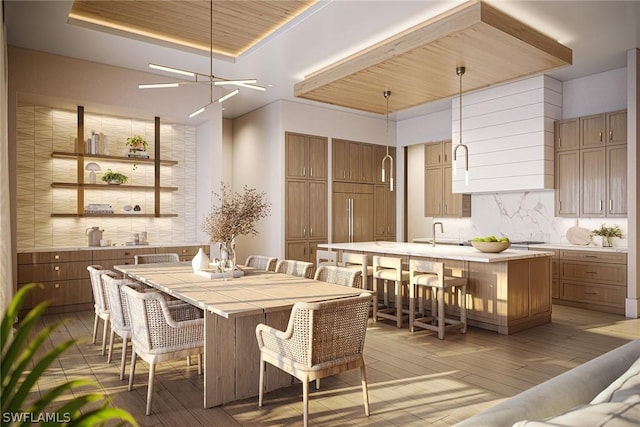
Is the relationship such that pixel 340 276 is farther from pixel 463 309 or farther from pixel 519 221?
pixel 519 221

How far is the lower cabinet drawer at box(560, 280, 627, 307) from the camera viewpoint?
18.0ft

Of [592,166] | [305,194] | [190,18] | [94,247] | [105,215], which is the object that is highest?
[190,18]

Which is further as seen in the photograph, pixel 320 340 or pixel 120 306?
pixel 120 306

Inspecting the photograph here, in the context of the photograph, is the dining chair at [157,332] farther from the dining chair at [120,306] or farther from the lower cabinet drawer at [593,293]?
the lower cabinet drawer at [593,293]

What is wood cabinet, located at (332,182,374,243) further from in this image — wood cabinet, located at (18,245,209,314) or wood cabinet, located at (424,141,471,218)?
wood cabinet, located at (18,245,209,314)

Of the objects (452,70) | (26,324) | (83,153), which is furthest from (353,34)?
(26,324)

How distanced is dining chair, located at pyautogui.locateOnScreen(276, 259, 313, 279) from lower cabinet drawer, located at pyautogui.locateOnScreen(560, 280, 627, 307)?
12.7ft

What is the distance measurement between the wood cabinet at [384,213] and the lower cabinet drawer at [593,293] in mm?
3454

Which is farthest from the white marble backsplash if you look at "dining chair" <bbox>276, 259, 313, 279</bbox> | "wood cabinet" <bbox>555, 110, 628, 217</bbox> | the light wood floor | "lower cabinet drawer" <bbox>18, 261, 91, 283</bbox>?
"lower cabinet drawer" <bbox>18, 261, 91, 283</bbox>

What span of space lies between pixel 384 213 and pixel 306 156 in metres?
2.15

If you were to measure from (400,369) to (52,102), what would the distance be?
533 cm

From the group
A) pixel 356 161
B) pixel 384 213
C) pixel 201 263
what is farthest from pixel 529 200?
pixel 201 263

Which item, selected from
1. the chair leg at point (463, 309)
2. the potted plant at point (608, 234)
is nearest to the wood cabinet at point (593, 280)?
the potted plant at point (608, 234)

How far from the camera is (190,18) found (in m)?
4.70
